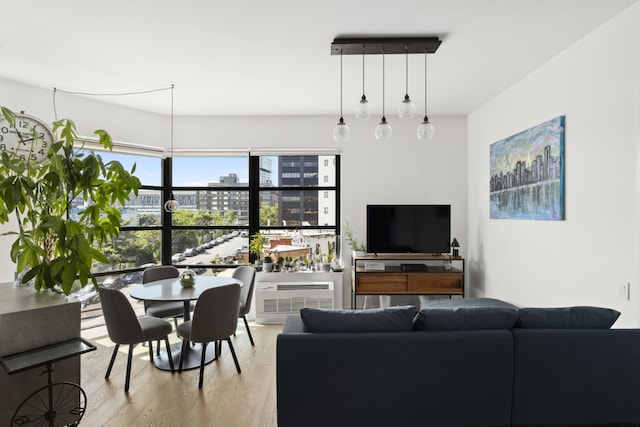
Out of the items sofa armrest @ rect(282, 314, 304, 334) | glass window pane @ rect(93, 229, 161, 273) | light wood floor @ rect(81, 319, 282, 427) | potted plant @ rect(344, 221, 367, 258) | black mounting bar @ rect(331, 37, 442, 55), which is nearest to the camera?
sofa armrest @ rect(282, 314, 304, 334)

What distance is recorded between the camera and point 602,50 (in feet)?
8.35

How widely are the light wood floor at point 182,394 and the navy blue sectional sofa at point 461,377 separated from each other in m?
0.57

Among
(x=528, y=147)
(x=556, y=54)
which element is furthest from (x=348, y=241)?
(x=556, y=54)

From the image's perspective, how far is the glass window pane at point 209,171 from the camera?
512 cm

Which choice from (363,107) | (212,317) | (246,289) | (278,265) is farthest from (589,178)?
(278,265)

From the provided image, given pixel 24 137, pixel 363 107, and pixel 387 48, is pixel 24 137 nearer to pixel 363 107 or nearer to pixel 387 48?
pixel 363 107

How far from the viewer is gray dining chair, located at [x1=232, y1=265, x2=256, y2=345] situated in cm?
376

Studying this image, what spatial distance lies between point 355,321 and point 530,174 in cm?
226

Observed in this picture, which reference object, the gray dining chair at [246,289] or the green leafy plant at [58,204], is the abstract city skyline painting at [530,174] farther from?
the green leafy plant at [58,204]

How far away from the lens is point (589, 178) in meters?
2.65

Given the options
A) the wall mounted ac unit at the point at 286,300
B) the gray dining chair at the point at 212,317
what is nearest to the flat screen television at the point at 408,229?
the wall mounted ac unit at the point at 286,300

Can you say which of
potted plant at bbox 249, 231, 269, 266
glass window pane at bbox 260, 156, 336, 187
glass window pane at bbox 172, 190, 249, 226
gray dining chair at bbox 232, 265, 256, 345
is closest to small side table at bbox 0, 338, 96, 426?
gray dining chair at bbox 232, 265, 256, 345

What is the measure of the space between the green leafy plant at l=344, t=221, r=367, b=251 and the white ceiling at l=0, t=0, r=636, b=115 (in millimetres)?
1687

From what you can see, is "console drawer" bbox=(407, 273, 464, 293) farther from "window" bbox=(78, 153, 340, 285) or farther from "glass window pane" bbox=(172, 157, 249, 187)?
"glass window pane" bbox=(172, 157, 249, 187)
